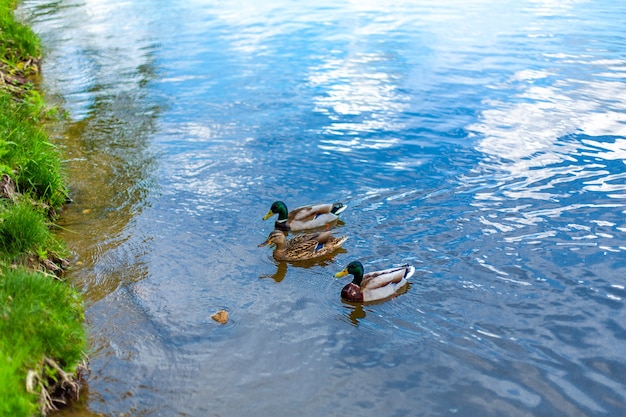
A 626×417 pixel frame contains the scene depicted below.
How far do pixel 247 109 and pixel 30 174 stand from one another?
531 centimetres

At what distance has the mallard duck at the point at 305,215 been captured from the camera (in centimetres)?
861

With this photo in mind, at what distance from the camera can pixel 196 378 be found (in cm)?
572

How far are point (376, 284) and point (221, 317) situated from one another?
1609 mm

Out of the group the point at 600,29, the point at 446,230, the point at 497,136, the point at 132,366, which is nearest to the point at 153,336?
the point at 132,366

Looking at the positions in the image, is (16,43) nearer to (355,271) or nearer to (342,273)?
(342,273)

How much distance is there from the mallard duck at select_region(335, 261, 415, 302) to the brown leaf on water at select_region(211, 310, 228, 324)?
4.24ft

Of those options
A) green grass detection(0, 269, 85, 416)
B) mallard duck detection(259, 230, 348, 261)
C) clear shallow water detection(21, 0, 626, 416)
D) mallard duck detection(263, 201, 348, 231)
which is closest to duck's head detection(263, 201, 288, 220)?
mallard duck detection(263, 201, 348, 231)

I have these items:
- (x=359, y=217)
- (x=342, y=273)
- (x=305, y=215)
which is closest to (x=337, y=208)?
(x=359, y=217)

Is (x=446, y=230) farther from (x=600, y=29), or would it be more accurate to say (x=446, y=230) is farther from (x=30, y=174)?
(x=600, y=29)

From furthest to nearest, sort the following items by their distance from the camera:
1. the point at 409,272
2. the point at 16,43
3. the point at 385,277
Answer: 1. the point at 16,43
2. the point at 409,272
3. the point at 385,277

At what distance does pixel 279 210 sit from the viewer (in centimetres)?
867

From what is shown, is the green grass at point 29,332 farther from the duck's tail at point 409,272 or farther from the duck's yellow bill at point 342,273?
the duck's tail at point 409,272

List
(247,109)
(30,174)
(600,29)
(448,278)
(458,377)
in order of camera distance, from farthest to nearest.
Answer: (600,29)
(247,109)
(30,174)
(448,278)
(458,377)

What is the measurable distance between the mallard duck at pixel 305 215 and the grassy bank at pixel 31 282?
2.63m
